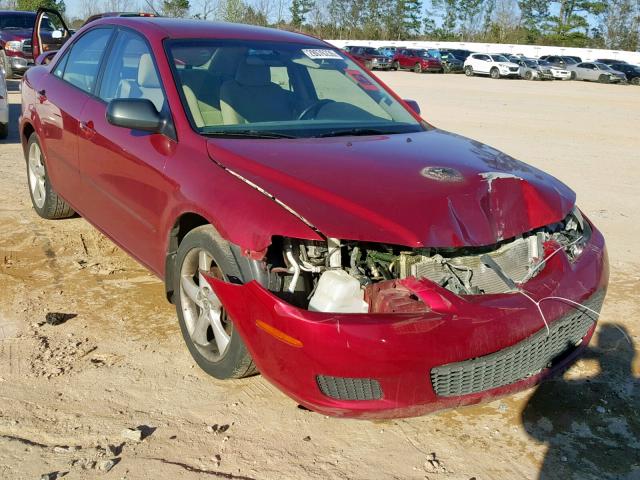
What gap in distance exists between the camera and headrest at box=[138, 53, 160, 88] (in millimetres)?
3896

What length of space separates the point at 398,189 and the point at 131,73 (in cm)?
202

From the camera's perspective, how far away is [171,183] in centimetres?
345

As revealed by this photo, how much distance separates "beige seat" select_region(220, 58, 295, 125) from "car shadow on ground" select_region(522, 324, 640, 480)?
2.07 meters

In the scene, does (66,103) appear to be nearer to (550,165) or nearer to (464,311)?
(464,311)

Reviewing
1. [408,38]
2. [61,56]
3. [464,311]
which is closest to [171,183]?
[464,311]

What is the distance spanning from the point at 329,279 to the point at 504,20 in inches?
3436

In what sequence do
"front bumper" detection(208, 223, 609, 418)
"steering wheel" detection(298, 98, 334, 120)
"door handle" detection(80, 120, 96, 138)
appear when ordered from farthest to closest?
"door handle" detection(80, 120, 96, 138)
"steering wheel" detection(298, 98, 334, 120)
"front bumper" detection(208, 223, 609, 418)

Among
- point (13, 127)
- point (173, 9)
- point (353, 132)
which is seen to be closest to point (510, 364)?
point (353, 132)

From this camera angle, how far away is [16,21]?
2008cm

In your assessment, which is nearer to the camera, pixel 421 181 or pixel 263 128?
pixel 421 181

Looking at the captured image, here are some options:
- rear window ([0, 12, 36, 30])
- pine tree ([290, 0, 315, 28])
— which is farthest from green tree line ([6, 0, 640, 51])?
rear window ([0, 12, 36, 30])

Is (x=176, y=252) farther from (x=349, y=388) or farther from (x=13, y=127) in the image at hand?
(x=13, y=127)

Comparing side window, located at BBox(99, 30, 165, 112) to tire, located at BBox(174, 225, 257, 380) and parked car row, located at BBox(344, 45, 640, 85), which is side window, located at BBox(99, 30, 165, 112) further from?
parked car row, located at BBox(344, 45, 640, 85)

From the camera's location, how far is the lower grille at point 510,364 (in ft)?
8.92
